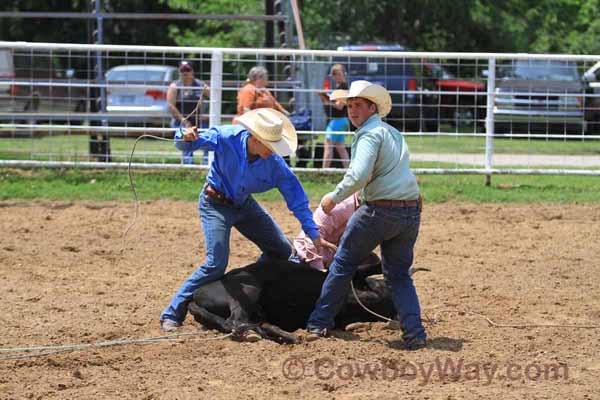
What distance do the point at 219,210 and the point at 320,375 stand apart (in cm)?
154

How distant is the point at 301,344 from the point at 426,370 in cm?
87

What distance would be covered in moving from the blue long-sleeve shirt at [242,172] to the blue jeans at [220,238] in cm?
13

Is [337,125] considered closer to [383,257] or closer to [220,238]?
[220,238]

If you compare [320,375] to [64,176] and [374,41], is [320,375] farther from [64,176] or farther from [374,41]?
[374,41]

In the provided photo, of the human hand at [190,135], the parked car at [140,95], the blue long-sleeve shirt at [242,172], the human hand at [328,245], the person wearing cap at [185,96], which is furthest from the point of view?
the parked car at [140,95]

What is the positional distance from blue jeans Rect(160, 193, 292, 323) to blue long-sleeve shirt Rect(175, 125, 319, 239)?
13 centimetres

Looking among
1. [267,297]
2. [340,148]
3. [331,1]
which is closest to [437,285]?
[267,297]

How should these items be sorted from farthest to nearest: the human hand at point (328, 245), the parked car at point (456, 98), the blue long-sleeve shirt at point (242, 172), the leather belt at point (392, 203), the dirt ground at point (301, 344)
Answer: the parked car at point (456, 98) < the human hand at point (328, 245) < the blue long-sleeve shirt at point (242, 172) < the leather belt at point (392, 203) < the dirt ground at point (301, 344)

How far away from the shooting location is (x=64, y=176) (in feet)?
40.0

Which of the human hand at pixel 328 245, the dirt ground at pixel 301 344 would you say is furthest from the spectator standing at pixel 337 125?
the human hand at pixel 328 245

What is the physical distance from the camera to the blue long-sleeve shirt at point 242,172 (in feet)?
19.8

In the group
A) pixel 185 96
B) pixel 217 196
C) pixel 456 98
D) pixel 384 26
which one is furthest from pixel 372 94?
pixel 384 26

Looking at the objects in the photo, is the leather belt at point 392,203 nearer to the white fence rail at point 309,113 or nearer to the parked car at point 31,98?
the white fence rail at point 309,113

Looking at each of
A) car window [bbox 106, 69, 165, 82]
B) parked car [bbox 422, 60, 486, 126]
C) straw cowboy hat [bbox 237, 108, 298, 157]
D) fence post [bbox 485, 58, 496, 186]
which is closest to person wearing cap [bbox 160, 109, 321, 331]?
straw cowboy hat [bbox 237, 108, 298, 157]
